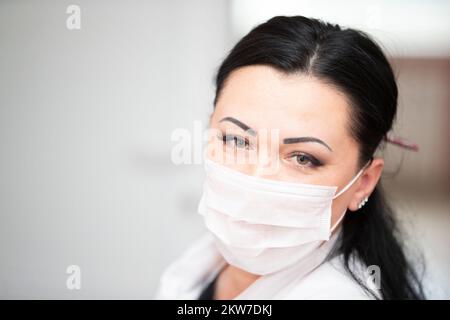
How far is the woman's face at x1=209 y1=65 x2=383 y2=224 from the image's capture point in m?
0.80

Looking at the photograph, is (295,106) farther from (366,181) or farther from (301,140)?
(366,181)

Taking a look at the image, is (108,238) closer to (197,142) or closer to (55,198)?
(55,198)

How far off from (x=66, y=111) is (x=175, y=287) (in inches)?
22.4

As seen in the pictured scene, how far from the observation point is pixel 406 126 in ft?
3.84

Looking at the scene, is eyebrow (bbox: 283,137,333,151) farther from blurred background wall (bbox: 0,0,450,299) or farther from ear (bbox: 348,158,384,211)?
blurred background wall (bbox: 0,0,450,299)

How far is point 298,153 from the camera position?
83cm

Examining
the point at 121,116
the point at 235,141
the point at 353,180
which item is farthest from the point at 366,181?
the point at 121,116

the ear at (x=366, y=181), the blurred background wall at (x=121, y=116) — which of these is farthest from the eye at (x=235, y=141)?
the blurred background wall at (x=121, y=116)

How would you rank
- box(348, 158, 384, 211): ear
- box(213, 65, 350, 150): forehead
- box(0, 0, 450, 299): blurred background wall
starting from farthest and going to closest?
box(0, 0, 450, 299): blurred background wall
box(348, 158, 384, 211): ear
box(213, 65, 350, 150): forehead

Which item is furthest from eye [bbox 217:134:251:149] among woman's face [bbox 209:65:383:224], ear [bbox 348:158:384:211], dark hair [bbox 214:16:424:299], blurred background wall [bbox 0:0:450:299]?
blurred background wall [bbox 0:0:450:299]

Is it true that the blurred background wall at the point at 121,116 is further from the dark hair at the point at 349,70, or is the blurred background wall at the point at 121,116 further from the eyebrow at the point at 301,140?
the eyebrow at the point at 301,140

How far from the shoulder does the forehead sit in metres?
0.28

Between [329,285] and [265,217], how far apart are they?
20 cm
